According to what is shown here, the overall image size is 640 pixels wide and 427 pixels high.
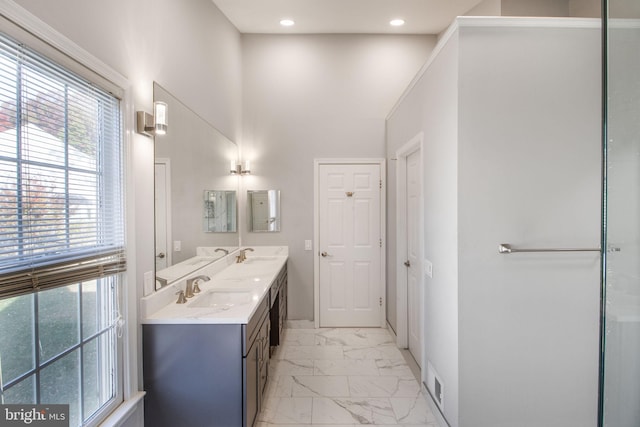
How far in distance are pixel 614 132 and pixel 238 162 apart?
3323mm

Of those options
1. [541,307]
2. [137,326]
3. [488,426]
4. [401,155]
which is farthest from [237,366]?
[401,155]

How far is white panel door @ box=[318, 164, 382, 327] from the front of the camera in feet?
12.4

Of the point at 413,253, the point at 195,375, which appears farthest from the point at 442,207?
the point at 195,375

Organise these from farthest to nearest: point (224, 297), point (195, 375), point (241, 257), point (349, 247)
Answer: point (349, 247)
point (241, 257)
point (224, 297)
point (195, 375)

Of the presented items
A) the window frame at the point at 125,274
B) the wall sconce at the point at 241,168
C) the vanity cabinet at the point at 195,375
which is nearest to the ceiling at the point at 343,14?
the wall sconce at the point at 241,168

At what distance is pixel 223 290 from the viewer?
228 cm

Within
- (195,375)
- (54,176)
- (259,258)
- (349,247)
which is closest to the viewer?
(54,176)

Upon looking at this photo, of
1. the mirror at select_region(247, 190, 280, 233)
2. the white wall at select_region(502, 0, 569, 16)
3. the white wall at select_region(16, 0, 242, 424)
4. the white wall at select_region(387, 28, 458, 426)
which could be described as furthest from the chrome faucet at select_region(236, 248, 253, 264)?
the white wall at select_region(502, 0, 569, 16)

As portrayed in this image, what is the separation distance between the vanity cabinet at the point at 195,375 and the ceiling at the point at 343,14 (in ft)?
10.4

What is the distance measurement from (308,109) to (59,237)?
312cm

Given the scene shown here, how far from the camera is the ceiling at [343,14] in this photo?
309 centimetres

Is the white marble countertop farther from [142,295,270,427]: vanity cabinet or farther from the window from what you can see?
the window

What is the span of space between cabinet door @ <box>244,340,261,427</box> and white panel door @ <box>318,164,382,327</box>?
6.30ft

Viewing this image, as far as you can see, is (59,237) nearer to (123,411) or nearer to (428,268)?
(123,411)
